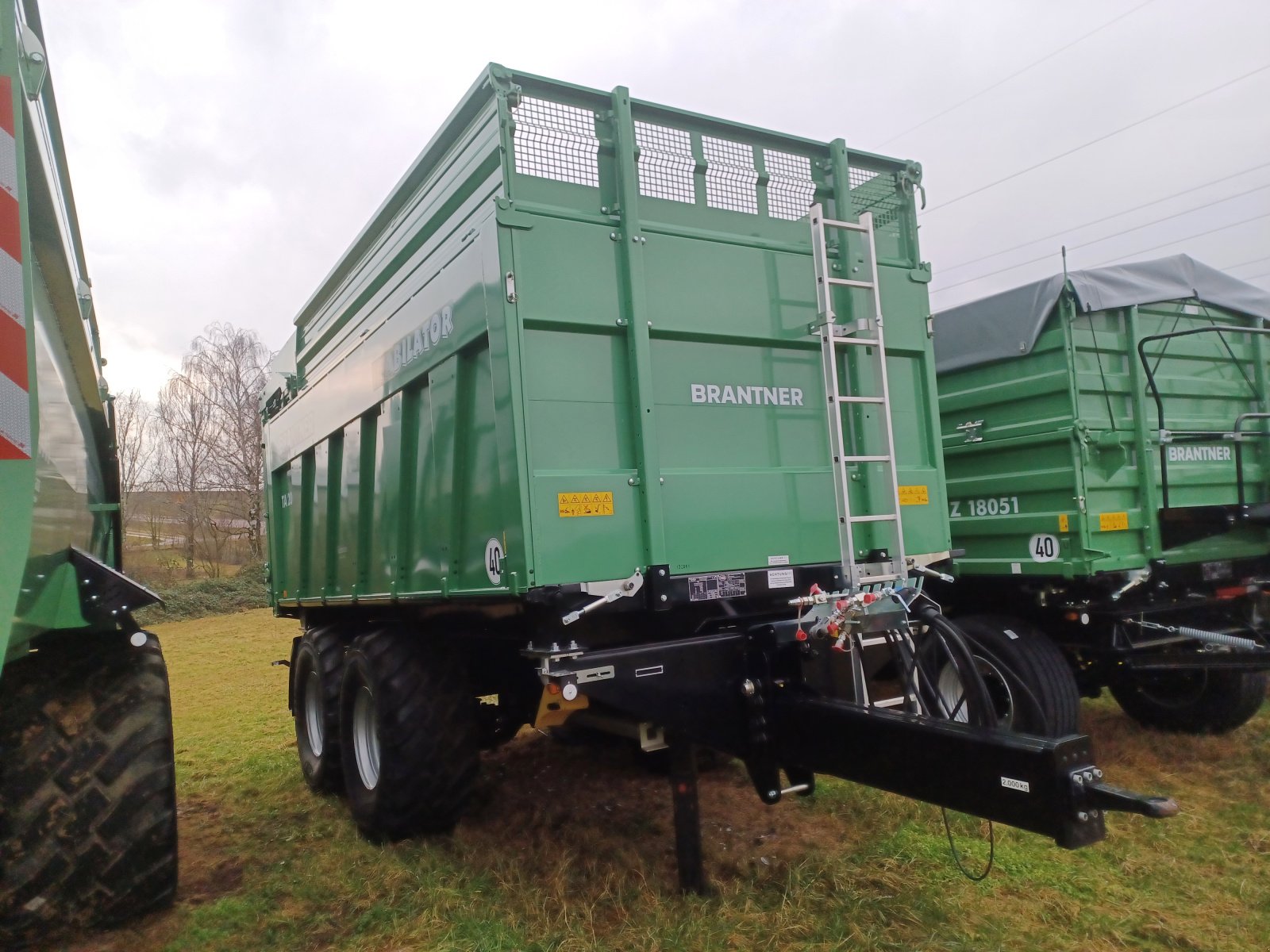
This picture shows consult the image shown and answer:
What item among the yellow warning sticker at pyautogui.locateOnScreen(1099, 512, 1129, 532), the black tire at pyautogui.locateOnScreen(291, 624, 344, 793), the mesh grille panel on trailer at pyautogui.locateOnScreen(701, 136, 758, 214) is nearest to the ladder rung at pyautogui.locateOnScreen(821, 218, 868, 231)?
the mesh grille panel on trailer at pyautogui.locateOnScreen(701, 136, 758, 214)

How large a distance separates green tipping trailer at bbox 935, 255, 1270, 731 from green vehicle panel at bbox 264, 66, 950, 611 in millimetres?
1550

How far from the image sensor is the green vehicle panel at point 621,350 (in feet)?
11.1

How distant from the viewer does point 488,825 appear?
15.7 feet

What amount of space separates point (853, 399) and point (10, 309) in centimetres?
290

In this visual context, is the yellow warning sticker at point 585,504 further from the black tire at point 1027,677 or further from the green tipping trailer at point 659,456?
the black tire at point 1027,677

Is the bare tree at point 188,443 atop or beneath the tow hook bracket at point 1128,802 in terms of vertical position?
atop

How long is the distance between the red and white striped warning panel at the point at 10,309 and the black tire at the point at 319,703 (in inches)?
137

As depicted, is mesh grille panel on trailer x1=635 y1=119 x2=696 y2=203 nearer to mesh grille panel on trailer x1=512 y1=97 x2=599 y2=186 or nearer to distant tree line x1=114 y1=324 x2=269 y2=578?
mesh grille panel on trailer x1=512 y1=97 x2=599 y2=186

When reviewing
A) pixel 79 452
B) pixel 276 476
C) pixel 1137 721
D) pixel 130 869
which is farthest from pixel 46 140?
pixel 1137 721

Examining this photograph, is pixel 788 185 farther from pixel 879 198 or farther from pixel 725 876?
pixel 725 876

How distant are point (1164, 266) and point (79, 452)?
6.13 metres

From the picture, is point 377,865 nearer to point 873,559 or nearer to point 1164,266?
point 873,559

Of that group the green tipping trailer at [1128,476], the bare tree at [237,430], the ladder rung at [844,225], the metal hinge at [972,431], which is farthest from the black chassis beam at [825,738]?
the bare tree at [237,430]

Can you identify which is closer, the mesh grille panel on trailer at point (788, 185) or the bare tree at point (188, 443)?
the mesh grille panel on trailer at point (788, 185)
